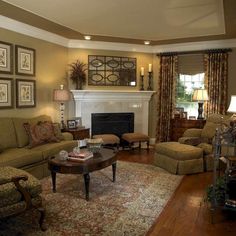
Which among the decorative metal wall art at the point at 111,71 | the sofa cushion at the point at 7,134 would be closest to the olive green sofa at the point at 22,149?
the sofa cushion at the point at 7,134

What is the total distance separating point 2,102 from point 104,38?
9.27ft

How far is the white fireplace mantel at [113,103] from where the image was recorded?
263 inches

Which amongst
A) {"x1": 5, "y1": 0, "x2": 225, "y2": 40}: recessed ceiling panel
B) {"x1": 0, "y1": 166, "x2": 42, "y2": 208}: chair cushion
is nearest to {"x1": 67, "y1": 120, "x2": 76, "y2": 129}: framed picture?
{"x1": 5, "y1": 0, "x2": 225, "y2": 40}: recessed ceiling panel

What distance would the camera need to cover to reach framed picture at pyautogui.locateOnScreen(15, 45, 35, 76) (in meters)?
5.08

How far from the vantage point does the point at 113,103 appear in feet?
22.9

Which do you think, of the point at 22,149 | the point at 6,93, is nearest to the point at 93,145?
the point at 22,149

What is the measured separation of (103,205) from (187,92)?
4.52 m

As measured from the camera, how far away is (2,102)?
4.81 m

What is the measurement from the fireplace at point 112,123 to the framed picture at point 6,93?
2.31 meters

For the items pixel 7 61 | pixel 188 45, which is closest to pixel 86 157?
pixel 7 61

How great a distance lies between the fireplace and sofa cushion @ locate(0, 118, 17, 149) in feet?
8.20

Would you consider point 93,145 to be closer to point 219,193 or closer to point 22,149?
point 22,149

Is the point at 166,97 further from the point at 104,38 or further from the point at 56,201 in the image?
the point at 56,201

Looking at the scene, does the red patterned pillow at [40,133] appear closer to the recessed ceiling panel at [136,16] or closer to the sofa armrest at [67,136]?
the sofa armrest at [67,136]
